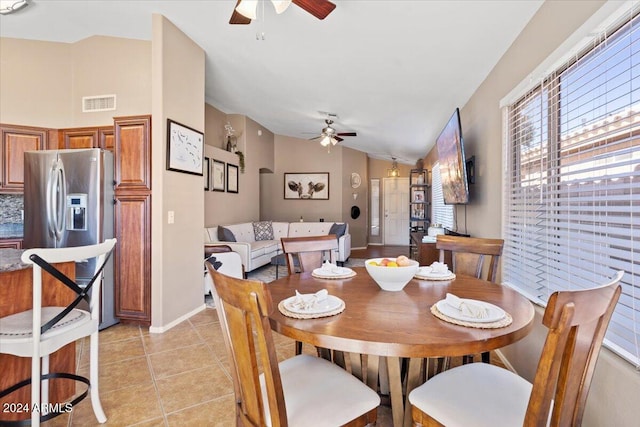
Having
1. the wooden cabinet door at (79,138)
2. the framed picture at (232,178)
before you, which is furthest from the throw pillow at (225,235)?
the wooden cabinet door at (79,138)

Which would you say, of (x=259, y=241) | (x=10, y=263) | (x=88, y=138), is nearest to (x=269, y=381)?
(x=10, y=263)

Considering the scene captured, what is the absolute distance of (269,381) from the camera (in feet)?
3.03

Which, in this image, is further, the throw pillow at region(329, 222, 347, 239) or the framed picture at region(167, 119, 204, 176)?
the throw pillow at region(329, 222, 347, 239)

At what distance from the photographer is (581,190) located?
5.25 ft

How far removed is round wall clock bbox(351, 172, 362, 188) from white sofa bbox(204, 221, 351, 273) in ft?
6.44

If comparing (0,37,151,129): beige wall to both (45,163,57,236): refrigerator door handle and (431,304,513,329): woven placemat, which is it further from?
(431,304,513,329): woven placemat

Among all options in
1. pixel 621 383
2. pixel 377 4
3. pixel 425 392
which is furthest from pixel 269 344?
pixel 377 4

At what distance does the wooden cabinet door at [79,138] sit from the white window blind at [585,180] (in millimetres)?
4229

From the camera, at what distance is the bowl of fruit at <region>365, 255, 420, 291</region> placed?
1438 millimetres

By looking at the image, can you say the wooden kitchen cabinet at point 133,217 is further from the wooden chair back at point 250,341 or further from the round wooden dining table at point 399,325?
the wooden chair back at point 250,341

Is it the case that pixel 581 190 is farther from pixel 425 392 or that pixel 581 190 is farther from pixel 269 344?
pixel 269 344

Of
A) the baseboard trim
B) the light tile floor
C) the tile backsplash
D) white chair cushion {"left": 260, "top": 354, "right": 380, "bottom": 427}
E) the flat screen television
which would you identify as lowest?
the light tile floor

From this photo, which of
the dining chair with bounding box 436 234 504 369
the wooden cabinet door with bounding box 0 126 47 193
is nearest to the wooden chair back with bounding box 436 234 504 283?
the dining chair with bounding box 436 234 504 369

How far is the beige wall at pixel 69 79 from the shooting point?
3.37 m
